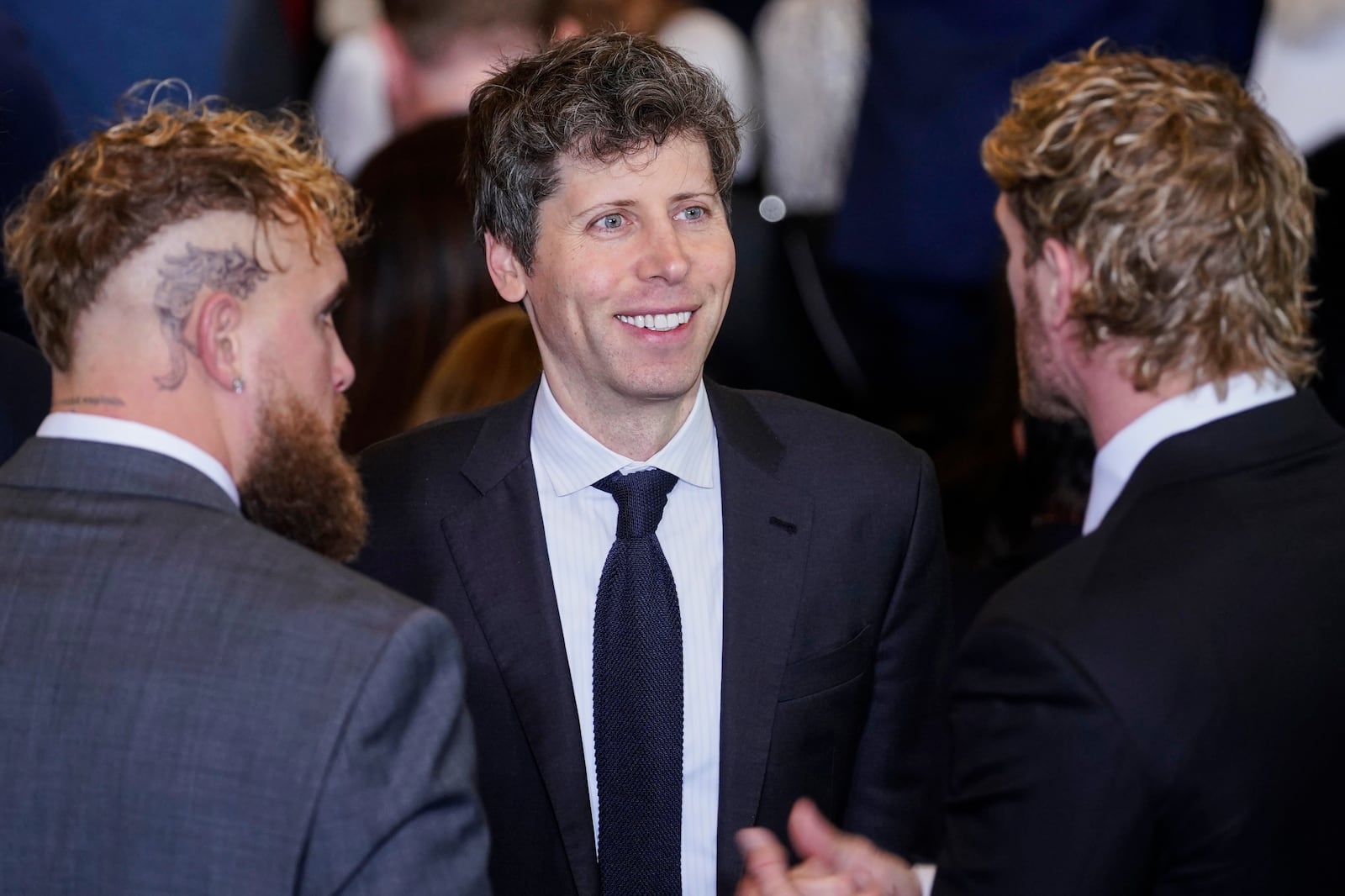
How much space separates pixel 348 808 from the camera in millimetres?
1661

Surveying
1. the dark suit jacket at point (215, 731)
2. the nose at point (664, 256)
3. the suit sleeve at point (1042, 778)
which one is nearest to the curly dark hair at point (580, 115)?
the nose at point (664, 256)

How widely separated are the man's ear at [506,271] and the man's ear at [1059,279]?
2.87 ft

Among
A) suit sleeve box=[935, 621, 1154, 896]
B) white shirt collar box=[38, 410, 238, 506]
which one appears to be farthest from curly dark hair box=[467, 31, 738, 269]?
suit sleeve box=[935, 621, 1154, 896]

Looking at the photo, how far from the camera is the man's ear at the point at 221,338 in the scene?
1.84 metres

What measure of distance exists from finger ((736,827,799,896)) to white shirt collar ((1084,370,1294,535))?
596 mm

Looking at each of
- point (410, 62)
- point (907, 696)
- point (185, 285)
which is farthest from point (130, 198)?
point (410, 62)

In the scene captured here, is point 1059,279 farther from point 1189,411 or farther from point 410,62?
point 410,62

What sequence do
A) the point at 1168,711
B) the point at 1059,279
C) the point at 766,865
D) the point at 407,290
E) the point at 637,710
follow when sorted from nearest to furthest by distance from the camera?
1. the point at 1168,711
2. the point at 1059,279
3. the point at 766,865
4. the point at 637,710
5. the point at 407,290

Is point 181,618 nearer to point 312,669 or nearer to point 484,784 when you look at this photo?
point 312,669

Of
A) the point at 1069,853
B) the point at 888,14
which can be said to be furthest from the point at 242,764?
the point at 888,14

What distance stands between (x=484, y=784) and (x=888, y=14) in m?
2.33

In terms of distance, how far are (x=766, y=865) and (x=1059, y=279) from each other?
82 cm

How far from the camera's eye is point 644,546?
229 centimetres

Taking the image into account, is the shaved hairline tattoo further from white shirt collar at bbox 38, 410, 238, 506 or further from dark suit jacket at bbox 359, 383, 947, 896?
dark suit jacket at bbox 359, 383, 947, 896
